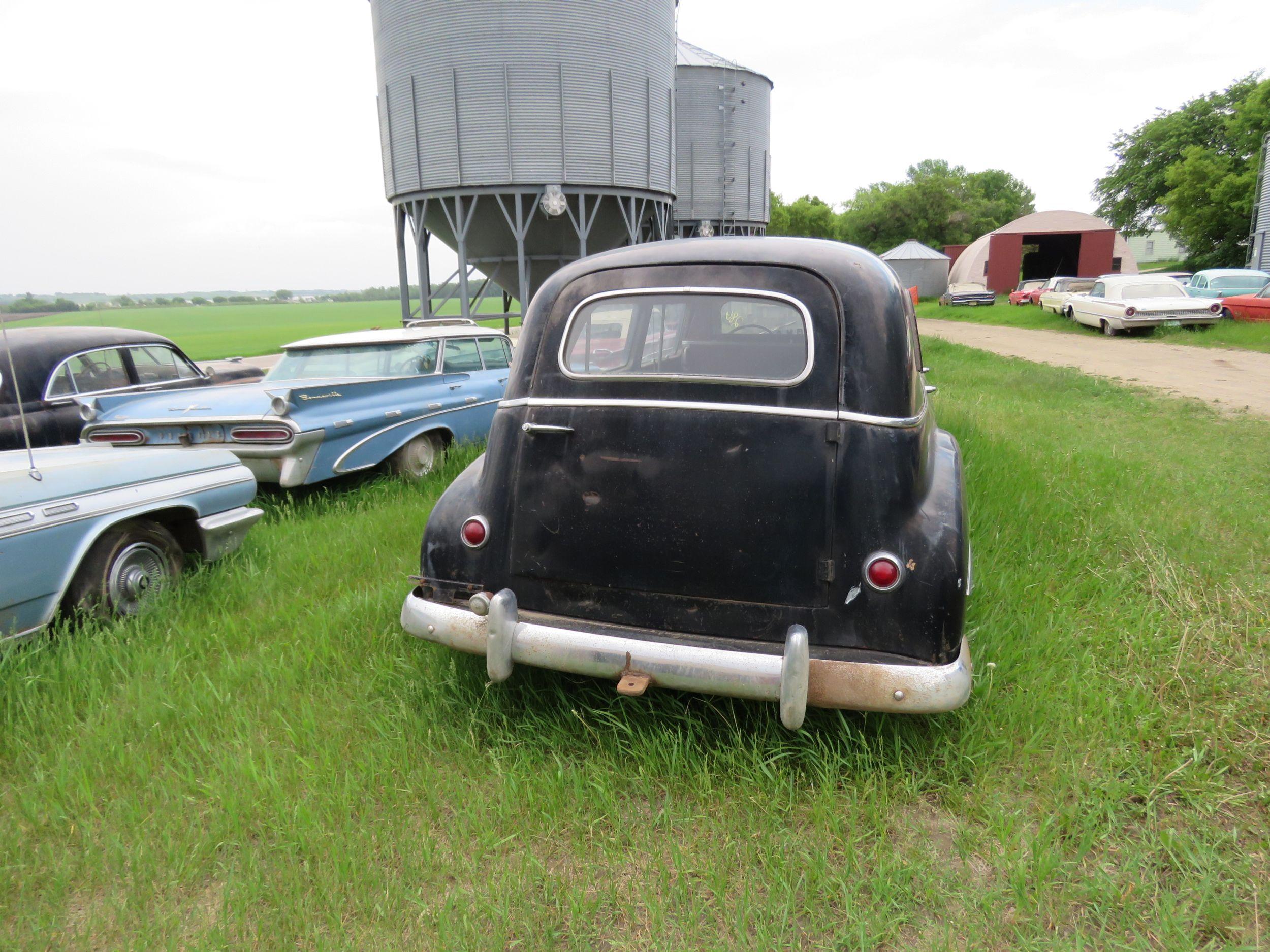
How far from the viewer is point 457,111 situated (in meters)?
16.0

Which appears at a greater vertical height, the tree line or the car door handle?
the tree line

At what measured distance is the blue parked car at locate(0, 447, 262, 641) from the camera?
321 cm

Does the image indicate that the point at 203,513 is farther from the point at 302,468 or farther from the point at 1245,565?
the point at 1245,565

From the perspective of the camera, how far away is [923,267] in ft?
132

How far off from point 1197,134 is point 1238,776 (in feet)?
168

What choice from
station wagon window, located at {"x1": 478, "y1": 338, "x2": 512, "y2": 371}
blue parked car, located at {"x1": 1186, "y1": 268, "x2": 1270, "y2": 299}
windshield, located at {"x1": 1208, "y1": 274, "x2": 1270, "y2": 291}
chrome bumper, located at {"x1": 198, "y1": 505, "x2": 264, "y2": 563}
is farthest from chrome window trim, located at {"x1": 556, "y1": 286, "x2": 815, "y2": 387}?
windshield, located at {"x1": 1208, "y1": 274, "x2": 1270, "y2": 291}

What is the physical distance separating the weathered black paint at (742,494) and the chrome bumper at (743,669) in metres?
0.10

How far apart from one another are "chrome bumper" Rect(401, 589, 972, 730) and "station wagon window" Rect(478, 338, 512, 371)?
5297 millimetres

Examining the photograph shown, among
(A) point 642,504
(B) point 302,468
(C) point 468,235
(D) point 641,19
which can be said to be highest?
(D) point 641,19

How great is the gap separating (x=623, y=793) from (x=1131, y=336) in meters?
19.8

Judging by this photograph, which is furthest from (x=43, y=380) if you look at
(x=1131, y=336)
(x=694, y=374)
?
(x=1131, y=336)

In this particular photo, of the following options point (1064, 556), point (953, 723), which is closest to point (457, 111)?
point (1064, 556)

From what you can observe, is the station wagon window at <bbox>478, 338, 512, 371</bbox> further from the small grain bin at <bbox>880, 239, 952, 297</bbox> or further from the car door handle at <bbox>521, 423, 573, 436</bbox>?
the small grain bin at <bbox>880, 239, 952, 297</bbox>

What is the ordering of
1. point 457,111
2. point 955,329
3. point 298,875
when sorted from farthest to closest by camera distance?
point 955,329, point 457,111, point 298,875
